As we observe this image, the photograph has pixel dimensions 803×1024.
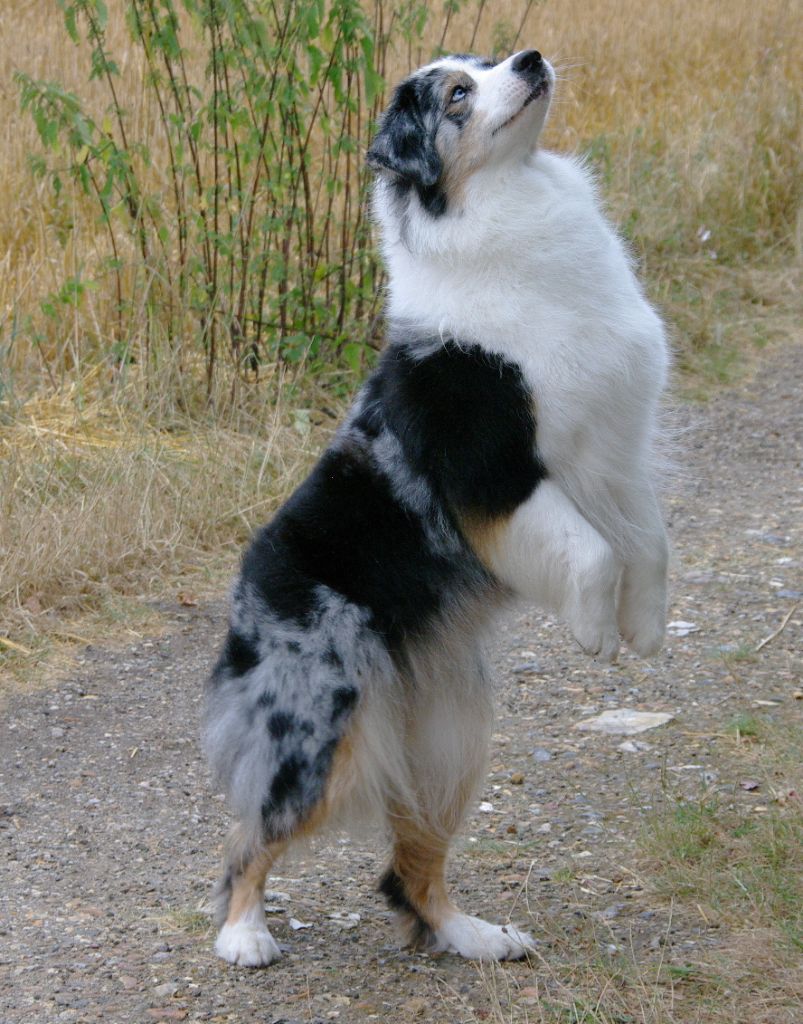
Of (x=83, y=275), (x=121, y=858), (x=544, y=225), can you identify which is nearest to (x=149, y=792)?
(x=121, y=858)

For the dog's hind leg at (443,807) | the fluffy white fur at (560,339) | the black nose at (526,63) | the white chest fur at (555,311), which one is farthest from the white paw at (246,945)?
the black nose at (526,63)

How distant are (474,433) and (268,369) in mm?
3931

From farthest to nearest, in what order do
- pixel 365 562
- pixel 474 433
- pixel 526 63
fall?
1. pixel 526 63
2. pixel 365 562
3. pixel 474 433

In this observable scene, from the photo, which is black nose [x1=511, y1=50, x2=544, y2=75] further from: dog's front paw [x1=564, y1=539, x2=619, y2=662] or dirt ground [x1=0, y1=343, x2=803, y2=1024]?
dirt ground [x1=0, y1=343, x2=803, y2=1024]

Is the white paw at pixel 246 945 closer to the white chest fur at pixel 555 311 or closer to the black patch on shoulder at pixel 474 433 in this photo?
the black patch on shoulder at pixel 474 433

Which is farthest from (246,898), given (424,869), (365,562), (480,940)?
(365,562)

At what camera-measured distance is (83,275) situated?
7.42 m

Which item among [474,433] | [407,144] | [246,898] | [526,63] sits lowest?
[246,898]

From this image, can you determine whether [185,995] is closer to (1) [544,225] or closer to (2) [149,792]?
(2) [149,792]

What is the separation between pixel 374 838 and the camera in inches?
154

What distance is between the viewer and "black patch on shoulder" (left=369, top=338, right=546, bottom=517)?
2.99 meters

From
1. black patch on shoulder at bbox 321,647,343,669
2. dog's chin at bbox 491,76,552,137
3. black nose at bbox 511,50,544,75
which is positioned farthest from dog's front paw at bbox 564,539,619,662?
black nose at bbox 511,50,544,75

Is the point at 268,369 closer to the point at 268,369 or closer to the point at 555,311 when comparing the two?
the point at 268,369

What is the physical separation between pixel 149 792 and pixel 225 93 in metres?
3.55
